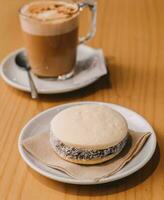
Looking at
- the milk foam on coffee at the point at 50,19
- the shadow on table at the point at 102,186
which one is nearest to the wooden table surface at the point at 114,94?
the shadow on table at the point at 102,186

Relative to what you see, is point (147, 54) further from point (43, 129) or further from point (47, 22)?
point (43, 129)

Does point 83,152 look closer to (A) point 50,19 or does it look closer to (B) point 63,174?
(B) point 63,174

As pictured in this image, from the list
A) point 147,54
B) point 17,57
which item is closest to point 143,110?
point 147,54

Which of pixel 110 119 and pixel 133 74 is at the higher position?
pixel 110 119

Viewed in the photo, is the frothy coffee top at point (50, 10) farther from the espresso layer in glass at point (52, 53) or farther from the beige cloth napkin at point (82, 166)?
the beige cloth napkin at point (82, 166)

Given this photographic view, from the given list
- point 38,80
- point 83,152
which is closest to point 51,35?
point 38,80

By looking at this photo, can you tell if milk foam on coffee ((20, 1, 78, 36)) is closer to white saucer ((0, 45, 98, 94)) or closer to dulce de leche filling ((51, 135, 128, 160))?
white saucer ((0, 45, 98, 94))
